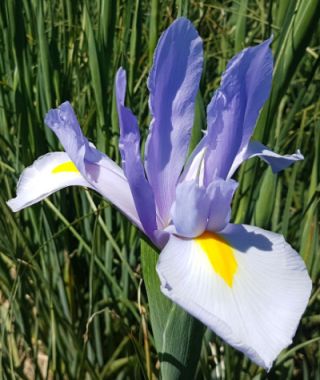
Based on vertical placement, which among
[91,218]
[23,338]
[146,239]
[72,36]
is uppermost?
[72,36]

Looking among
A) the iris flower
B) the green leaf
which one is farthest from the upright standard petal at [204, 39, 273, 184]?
the green leaf

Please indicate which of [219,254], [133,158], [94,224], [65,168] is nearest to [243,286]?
[219,254]

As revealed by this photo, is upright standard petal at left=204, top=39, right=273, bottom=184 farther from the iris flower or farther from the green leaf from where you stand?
the green leaf

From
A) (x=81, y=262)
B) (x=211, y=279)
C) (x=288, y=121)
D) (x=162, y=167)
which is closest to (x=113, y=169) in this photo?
(x=162, y=167)

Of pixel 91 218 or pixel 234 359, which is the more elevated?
pixel 91 218

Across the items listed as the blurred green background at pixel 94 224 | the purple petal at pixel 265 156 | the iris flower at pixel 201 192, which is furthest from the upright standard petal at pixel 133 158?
the blurred green background at pixel 94 224

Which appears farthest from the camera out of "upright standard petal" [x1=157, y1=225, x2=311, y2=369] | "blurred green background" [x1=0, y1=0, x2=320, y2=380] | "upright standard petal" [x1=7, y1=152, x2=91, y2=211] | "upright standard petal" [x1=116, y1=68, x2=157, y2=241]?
"blurred green background" [x1=0, y1=0, x2=320, y2=380]

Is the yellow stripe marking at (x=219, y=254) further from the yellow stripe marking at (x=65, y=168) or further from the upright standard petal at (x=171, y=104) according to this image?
the yellow stripe marking at (x=65, y=168)

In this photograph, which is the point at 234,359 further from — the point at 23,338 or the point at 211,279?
the point at 211,279
